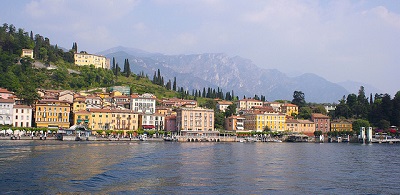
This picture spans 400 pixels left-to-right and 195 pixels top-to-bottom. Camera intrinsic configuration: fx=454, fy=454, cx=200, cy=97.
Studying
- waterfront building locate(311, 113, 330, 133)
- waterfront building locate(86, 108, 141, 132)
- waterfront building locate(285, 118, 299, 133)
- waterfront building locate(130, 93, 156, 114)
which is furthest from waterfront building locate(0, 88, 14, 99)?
waterfront building locate(311, 113, 330, 133)

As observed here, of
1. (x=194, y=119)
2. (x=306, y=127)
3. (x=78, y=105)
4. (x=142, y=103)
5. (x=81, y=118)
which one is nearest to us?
(x=81, y=118)

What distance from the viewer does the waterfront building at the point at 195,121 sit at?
103m

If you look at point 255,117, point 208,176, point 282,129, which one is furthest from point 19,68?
point 208,176

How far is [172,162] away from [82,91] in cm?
8373

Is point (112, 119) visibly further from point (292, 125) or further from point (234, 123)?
point (292, 125)

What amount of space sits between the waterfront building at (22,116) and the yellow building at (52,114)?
6.92 feet

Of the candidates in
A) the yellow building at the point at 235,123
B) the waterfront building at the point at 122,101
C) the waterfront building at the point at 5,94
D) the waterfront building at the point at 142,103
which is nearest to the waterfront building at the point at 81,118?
the waterfront building at the point at 5,94

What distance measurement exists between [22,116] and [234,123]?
5040 cm

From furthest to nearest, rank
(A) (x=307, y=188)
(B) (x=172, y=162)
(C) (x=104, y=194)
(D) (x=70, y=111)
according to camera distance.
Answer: (D) (x=70, y=111)
(B) (x=172, y=162)
(A) (x=307, y=188)
(C) (x=104, y=194)

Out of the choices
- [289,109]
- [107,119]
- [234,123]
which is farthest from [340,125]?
[107,119]

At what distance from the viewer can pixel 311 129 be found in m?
119

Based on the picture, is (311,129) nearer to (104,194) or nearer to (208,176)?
(208,176)

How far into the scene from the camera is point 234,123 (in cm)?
11356

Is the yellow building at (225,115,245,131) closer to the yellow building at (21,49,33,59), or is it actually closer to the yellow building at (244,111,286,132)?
the yellow building at (244,111,286,132)
